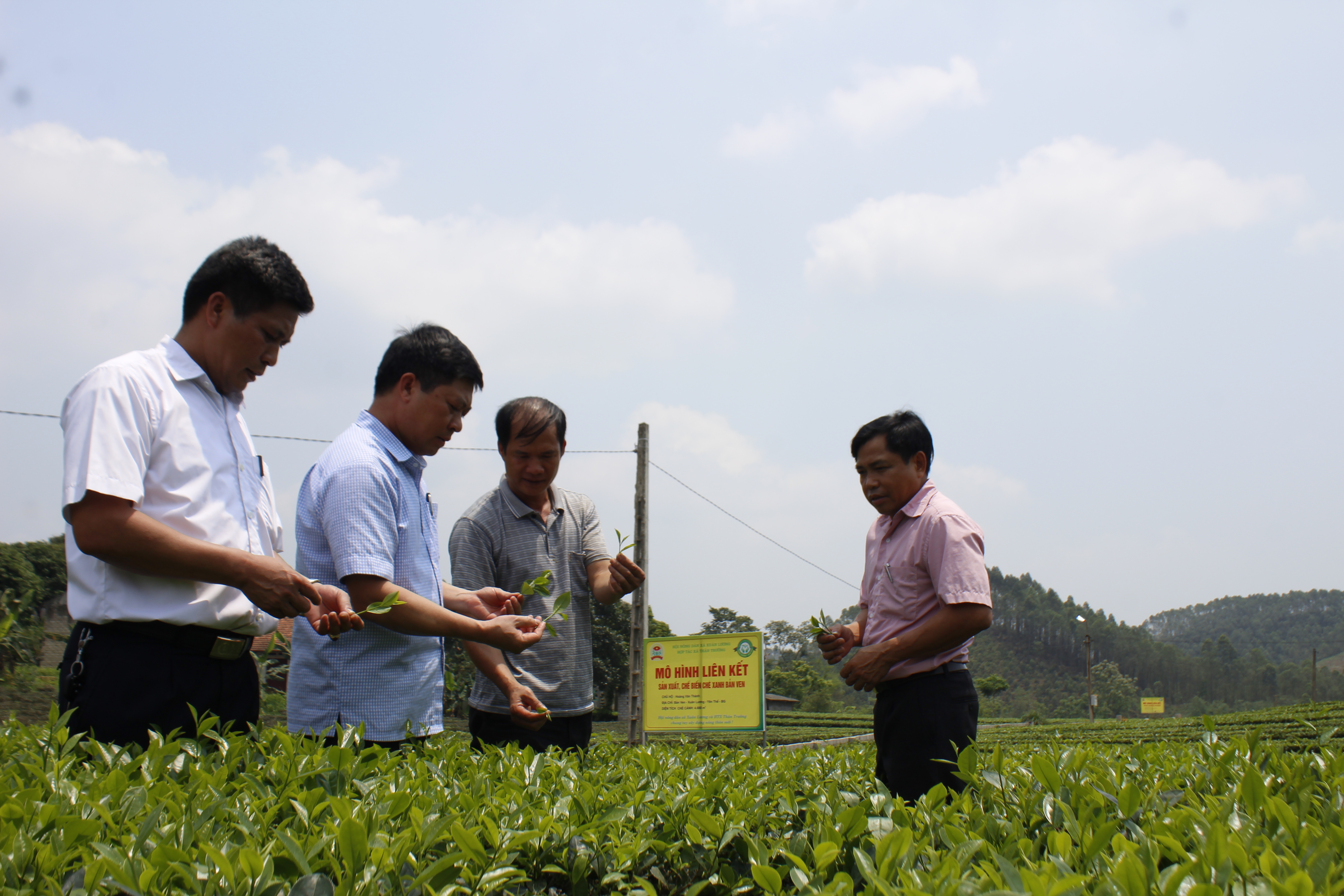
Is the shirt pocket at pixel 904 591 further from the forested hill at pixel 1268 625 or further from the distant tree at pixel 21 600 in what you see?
the forested hill at pixel 1268 625

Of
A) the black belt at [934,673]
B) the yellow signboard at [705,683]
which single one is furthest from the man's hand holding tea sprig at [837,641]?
the yellow signboard at [705,683]

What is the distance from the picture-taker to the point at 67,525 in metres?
1.97

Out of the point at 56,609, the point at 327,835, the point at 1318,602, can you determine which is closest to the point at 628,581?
the point at 327,835

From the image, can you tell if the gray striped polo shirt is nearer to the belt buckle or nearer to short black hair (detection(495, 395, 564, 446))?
short black hair (detection(495, 395, 564, 446))

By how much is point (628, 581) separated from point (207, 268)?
1.72 meters

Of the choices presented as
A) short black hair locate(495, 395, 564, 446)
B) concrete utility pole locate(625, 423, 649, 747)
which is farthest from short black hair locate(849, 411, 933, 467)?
concrete utility pole locate(625, 423, 649, 747)

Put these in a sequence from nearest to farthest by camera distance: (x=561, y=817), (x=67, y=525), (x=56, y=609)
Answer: (x=561, y=817) < (x=67, y=525) < (x=56, y=609)

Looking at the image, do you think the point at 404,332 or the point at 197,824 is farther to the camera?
the point at 404,332

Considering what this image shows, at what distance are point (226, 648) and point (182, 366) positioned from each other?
759 millimetres

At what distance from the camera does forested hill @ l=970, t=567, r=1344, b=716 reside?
9506 cm

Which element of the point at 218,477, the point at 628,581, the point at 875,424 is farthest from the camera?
the point at 875,424

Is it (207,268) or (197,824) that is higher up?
(207,268)

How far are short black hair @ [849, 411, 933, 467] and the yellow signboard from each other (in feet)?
31.8

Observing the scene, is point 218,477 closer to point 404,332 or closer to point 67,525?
point 67,525
